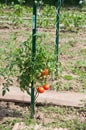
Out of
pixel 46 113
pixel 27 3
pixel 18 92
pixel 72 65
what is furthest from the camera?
pixel 27 3

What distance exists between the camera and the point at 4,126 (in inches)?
200

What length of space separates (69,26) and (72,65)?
121 inches

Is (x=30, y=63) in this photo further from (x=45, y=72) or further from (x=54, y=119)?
(x=54, y=119)

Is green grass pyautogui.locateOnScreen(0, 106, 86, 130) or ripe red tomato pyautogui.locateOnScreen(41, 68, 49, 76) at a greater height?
ripe red tomato pyautogui.locateOnScreen(41, 68, 49, 76)

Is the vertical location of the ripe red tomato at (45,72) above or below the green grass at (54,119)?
above

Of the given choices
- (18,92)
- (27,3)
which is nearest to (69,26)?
(18,92)

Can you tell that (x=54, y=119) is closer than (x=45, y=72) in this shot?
No

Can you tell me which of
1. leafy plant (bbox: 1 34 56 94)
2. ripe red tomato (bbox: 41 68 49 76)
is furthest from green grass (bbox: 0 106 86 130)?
ripe red tomato (bbox: 41 68 49 76)

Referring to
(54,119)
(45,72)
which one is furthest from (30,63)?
(54,119)

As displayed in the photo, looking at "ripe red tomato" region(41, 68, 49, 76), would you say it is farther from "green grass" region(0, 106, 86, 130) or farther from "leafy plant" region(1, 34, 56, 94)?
"green grass" region(0, 106, 86, 130)

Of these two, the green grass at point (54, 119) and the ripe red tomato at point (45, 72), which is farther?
the green grass at point (54, 119)

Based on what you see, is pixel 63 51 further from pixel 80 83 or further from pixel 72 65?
pixel 80 83

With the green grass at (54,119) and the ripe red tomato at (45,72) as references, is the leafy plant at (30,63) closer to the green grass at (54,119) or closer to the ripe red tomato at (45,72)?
the ripe red tomato at (45,72)

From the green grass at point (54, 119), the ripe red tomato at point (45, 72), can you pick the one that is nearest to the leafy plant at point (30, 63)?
the ripe red tomato at point (45, 72)
